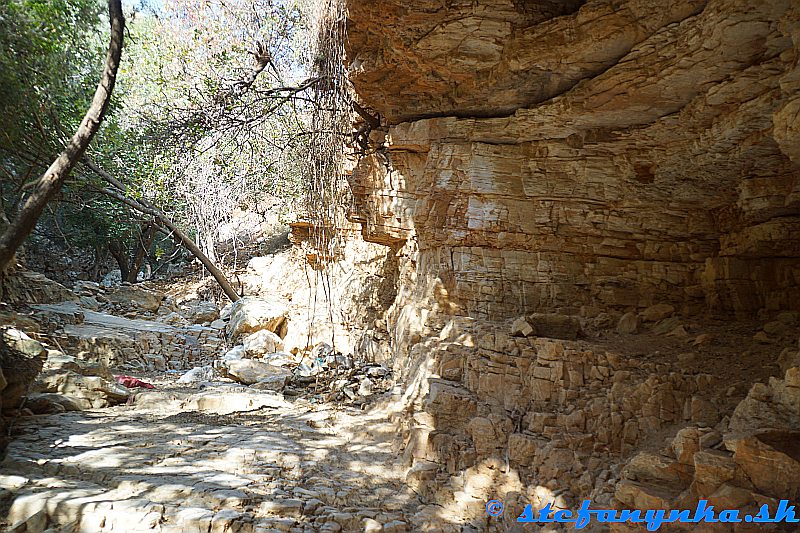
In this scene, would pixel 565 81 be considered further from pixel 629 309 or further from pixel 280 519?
pixel 280 519

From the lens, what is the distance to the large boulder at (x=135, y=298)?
14.7 m

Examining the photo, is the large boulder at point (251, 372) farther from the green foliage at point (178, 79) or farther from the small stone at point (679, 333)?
the small stone at point (679, 333)

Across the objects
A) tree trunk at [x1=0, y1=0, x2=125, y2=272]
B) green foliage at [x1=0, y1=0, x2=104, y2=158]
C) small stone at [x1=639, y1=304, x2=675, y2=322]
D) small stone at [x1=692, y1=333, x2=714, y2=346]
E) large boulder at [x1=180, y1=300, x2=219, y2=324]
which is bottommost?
small stone at [x1=692, y1=333, x2=714, y2=346]

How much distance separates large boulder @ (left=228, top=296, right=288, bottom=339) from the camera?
35.5 ft

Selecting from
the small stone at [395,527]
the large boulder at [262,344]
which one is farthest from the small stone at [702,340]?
the large boulder at [262,344]

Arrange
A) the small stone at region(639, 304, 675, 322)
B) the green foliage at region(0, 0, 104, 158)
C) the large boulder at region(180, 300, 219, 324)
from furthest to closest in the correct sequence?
the large boulder at region(180, 300, 219, 324) < the green foliage at region(0, 0, 104, 158) < the small stone at region(639, 304, 675, 322)

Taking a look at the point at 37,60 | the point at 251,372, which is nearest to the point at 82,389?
the point at 251,372

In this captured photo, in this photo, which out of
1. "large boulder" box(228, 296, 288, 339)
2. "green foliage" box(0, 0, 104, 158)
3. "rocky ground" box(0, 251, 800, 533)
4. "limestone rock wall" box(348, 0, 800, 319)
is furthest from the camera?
"large boulder" box(228, 296, 288, 339)

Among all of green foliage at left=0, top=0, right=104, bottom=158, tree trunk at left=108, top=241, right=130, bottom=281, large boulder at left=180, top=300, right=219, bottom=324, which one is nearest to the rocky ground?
green foliage at left=0, top=0, right=104, bottom=158

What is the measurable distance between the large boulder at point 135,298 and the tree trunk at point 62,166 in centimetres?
953

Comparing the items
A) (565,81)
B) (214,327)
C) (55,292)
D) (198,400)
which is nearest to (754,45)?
(565,81)

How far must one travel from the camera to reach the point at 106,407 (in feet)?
22.4

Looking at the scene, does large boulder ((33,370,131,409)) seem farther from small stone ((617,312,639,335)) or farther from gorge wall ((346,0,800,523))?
small stone ((617,312,639,335))

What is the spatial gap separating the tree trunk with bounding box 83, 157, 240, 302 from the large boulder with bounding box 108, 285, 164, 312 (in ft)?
7.86
